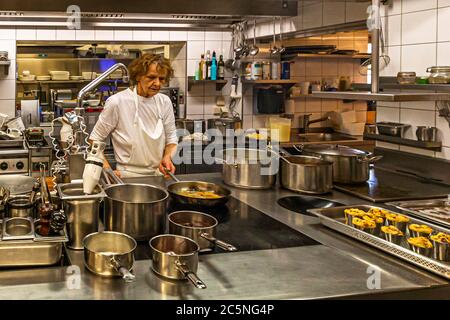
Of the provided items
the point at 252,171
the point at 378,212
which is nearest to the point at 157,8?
the point at 252,171

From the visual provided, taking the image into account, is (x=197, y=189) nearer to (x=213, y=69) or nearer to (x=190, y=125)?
(x=190, y=125)

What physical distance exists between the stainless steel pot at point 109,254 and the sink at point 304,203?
97 cm

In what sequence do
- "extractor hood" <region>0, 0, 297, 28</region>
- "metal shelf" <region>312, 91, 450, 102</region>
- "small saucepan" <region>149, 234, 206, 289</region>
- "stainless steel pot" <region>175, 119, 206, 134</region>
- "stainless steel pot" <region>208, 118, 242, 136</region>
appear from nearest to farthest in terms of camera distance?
"small saucepan" <region>149, 234, 206, 289</region> < "metal shelf" <region>312, 91, 450, 102</region> < "extractor hood" <region>0, 0, 297, 28</region> < "stainless steel pot" <region>175, 119, 206, 134</region> < "stainless steel pot" <region>208, 118, 242, 136</region>

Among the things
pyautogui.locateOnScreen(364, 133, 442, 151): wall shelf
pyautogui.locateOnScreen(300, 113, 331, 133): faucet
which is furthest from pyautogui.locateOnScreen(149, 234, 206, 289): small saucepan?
pyautogui.locateOnScreen(300, 113, 331, 133): faucet

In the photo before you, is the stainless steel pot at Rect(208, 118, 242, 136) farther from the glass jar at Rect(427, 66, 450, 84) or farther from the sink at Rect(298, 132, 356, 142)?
the glass jar at Rect(427, 66, 450, 84)

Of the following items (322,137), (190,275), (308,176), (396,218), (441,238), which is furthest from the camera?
(322,137)

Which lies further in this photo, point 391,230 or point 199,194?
point 199,194

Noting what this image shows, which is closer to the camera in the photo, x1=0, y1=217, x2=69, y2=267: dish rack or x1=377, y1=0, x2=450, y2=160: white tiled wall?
x1=0, y1=217, x2=69, y2=267: dish rack

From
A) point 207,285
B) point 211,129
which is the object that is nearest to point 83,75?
point 211,129

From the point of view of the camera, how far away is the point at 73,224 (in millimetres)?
1658

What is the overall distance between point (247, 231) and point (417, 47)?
1.88 meters

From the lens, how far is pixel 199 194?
7.75 ft

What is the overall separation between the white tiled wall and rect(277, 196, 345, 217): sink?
1.00 metres

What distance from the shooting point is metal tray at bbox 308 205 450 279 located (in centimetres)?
153
